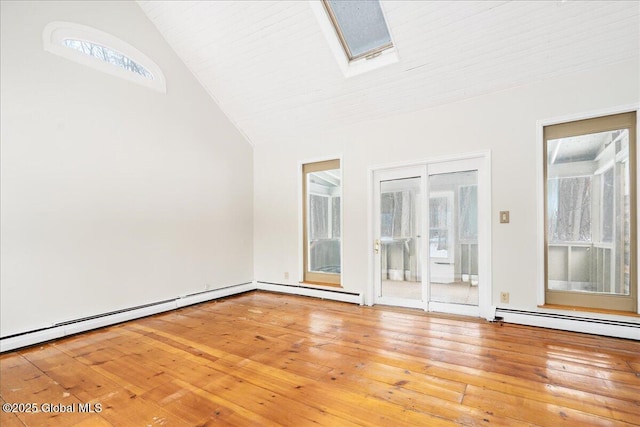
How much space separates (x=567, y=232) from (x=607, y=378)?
1624 millimetres

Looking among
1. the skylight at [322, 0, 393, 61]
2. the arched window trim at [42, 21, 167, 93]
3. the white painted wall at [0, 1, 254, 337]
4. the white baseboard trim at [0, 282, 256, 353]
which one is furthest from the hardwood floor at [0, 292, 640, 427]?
the skylight at [322, 0, 393, 61]

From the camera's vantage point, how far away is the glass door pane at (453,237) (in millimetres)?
3787

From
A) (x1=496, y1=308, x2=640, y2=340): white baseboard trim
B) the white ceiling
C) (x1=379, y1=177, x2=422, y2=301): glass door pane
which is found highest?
the white ceiling

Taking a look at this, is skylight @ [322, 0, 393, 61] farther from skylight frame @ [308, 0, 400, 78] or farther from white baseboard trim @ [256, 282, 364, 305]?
white baseboard trim @ [256, 282, 364, 305]

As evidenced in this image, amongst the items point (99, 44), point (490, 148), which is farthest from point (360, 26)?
point (99, 44)

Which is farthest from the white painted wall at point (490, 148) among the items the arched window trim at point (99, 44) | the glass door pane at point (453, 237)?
the arched window trim at point (99, 44)

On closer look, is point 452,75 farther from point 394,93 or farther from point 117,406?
point 117,406

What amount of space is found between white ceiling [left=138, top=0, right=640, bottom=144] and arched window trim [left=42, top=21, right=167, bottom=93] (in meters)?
0.31

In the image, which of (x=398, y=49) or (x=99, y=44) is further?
(x=99, y=44)

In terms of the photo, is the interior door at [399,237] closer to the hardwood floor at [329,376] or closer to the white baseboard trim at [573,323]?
the hardwood floor at [329,376]

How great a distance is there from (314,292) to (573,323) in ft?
10.7

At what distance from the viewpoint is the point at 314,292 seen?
4.86 meters

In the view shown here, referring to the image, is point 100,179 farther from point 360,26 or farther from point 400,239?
point 400,239

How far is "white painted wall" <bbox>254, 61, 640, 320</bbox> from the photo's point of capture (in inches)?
125
